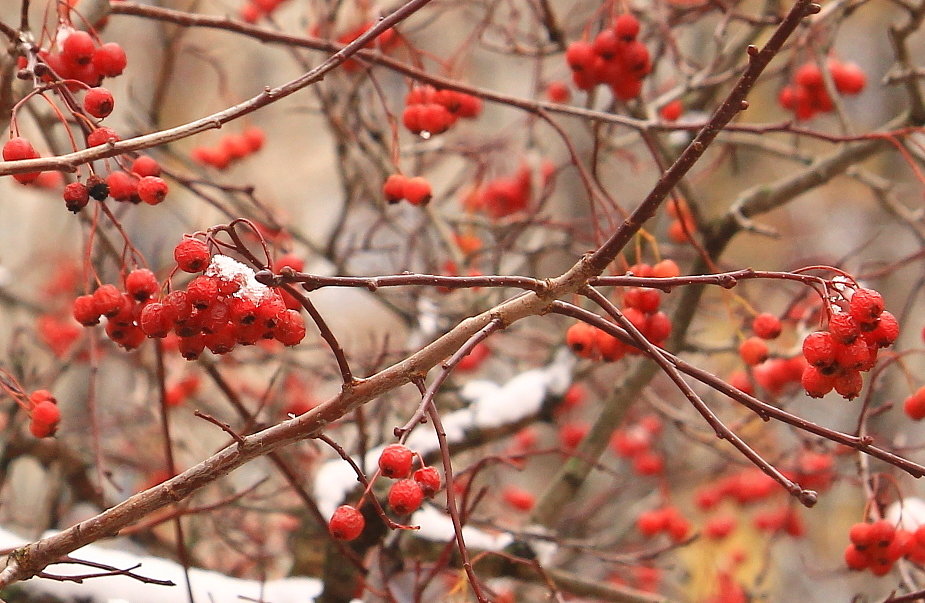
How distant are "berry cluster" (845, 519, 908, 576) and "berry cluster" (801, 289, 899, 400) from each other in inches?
19.7

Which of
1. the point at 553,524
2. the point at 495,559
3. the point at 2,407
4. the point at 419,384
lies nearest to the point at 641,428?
the point at 553,524

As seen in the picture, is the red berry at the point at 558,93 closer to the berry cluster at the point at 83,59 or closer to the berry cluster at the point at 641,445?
the berry cluster at the point at 641,445

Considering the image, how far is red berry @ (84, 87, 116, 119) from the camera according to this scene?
48.2 inches

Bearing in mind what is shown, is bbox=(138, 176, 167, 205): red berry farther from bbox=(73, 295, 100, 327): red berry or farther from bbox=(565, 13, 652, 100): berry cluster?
bbox=(565, 13, 652, 100): berry cluster

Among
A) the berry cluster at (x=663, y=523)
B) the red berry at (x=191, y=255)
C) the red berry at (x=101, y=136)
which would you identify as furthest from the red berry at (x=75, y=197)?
the berry cluster at (x=663, y=523)

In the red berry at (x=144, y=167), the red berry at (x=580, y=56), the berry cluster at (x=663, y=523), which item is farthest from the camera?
the berry cluster at (x=663, y=523)

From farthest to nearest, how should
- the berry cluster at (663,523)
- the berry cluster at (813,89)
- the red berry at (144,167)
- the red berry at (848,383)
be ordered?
the berry cluster at (663,523) < the berry cluster at (813,89) < the red berry at (144,167) < the red berry at (848,383)

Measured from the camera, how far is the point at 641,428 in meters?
3.69

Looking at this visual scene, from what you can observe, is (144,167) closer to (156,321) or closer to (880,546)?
(156,321)

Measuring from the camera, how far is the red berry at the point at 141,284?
124 centimetres

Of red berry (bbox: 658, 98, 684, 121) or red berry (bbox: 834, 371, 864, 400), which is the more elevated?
A: red berry (bbox: 658, 98, 684, 121)

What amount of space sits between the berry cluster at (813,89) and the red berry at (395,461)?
1.66 meters

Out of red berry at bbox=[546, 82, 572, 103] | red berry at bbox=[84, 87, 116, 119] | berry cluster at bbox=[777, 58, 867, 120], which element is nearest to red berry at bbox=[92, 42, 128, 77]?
red berry at bbox=[84, 87, 116, 119]

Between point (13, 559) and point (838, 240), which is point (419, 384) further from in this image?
point (838, 240)
